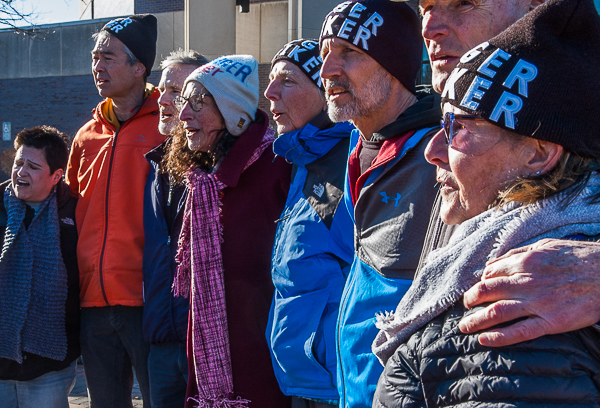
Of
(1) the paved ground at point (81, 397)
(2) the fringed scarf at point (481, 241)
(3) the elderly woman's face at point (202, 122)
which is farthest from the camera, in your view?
(1) the paved ground at point (81, 397)

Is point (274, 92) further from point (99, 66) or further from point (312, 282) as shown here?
point (99, 66)

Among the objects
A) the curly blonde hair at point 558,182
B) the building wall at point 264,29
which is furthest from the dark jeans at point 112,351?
the building wall at point 264,29

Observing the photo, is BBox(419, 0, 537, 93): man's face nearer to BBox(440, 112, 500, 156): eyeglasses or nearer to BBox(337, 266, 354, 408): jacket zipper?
BBox(440, 112, 500, 156): eyeglasses

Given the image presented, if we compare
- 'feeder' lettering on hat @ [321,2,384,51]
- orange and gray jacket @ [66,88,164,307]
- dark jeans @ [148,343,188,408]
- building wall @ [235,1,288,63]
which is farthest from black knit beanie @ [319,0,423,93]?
building wall @ [235,1,288,63]

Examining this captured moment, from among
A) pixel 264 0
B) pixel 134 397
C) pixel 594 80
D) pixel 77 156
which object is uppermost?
pixel 264 0

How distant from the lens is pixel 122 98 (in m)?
3.90

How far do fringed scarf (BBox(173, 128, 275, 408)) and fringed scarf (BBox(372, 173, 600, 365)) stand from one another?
67.8 inches

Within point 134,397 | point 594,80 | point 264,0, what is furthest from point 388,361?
point 264,0

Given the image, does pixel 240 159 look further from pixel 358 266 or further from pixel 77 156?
pixel 77 156

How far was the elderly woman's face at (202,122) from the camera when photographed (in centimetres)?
324

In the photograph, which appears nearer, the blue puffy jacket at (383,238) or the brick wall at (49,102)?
the blue puffy jacket at (383,238)

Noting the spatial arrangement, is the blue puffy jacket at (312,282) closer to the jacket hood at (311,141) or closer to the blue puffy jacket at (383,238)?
the jacket hood at (311,141)

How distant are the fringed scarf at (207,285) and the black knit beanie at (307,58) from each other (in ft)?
1.54

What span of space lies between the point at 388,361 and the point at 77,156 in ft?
10.5
